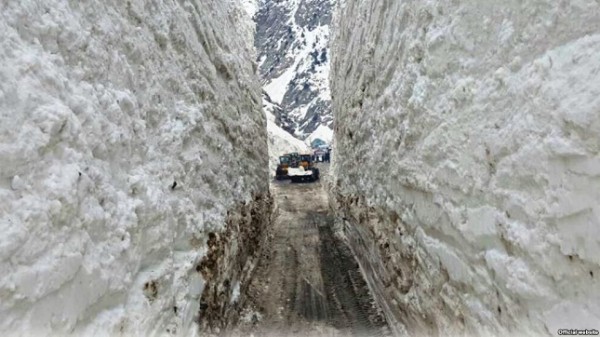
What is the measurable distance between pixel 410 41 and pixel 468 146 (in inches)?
119

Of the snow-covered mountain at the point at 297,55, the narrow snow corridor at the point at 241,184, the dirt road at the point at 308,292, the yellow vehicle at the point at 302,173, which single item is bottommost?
the dirt road at the point at 308,292

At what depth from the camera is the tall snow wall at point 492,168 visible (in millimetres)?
3930

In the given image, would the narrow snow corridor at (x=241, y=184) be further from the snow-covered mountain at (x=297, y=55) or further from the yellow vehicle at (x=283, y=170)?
the snow-covered mountain at (x=297, y=55)

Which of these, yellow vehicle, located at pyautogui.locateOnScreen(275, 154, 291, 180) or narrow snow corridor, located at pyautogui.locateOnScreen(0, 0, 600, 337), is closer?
narrow snow corridor, located at pyautogui.locateOnScreen(0, 0, 600, 337)

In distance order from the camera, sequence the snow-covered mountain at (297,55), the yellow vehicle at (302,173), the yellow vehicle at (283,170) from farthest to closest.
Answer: the snow-covered mountain at (297,55)
the yellow vehicle at (283,170)
the yellow vehicle at (302,173)

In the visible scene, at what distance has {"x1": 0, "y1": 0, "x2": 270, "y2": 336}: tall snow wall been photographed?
3959 mm

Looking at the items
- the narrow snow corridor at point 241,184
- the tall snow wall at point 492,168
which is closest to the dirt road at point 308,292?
the narrow snow corridor at point 241,184

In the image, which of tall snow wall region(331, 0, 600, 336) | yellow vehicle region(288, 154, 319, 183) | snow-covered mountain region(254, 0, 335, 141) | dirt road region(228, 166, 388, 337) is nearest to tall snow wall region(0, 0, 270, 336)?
dirt road region(228, 166, 388, 337)

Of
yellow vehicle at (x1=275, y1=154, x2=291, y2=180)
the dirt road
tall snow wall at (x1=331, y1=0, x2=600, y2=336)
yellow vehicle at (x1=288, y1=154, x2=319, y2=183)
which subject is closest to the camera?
tall snow wall at (x1=331, y1=0, x2=600, y2=336)

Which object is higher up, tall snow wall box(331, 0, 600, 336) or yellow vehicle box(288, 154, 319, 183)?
tall snow wall box(331, 0, 600, 336)

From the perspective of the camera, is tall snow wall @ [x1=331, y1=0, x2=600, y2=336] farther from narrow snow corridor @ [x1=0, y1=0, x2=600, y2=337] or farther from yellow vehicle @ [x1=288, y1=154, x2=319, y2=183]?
yellow vehicle @ [x1=288, y1=154, x2=319, y2=183]

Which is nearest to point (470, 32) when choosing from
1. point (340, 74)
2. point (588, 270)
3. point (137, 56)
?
point (588, 270)

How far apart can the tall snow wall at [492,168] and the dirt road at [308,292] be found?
0.78 metres

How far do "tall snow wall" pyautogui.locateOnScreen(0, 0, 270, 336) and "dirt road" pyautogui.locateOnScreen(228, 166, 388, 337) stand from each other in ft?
2.23
